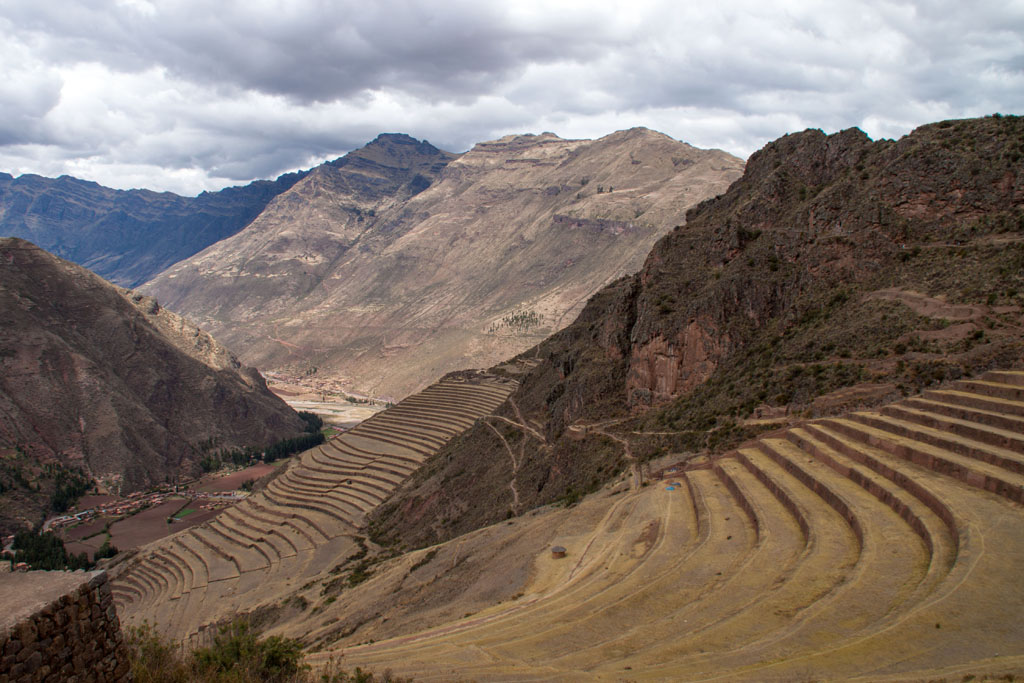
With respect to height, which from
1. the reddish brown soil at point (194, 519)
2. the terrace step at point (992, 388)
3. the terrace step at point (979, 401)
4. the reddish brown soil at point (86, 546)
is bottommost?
the reddish brown soil at point (86, 546)

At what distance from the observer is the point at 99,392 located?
74.5 m

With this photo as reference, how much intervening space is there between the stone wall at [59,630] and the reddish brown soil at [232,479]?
67.9 m

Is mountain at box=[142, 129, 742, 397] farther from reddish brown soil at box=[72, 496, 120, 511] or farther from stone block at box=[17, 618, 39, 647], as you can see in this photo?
stone block at box=[17, 618, 39, 647]

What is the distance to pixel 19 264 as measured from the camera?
79.6 meters

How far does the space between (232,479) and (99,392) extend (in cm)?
1934

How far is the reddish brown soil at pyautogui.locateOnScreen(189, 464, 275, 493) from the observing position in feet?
233

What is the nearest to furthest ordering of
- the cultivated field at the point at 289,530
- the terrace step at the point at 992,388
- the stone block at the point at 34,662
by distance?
the stone block at the point at 34,662 < the terrace step at the point at 992,388 < the cultivated field at the point at 289,530

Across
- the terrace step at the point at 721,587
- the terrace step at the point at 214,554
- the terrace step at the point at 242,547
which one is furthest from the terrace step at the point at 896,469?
the terrace step at the point at 214,554

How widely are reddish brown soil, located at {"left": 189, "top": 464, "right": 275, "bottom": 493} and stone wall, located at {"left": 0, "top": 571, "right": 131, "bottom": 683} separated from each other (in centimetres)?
6794

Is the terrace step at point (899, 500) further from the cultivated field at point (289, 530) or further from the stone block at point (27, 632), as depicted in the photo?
the cultivated field at point (289, 530)

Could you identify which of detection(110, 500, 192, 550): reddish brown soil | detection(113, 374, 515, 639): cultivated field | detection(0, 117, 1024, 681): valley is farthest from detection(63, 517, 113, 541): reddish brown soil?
detection(113, 374, 515, 639): cultivated field

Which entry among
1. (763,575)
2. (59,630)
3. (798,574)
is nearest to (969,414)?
→ (798,574)

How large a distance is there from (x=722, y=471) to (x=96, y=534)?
58.9m

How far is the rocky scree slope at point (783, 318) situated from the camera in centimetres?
2377
